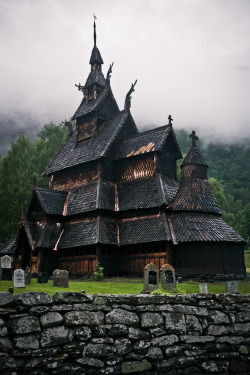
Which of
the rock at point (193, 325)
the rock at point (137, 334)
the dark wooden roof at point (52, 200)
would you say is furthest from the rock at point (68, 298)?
the dark wooden roof at point (52, 200)

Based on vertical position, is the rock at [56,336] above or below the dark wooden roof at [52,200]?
below

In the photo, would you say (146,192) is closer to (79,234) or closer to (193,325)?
(79,234)

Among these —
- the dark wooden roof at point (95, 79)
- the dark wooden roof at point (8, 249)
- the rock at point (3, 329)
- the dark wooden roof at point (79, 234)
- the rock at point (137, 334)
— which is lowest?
the rock at point (137, 334)

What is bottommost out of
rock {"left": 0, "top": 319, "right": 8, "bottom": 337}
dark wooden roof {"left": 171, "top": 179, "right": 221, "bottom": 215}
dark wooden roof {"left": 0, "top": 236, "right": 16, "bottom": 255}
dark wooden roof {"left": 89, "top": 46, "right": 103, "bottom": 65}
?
rock {"left": 0, "top": 319, "right": 8, "bottom": 337}

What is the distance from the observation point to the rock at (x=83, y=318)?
5.80m

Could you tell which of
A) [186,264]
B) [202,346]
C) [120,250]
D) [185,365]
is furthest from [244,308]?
[120,250]

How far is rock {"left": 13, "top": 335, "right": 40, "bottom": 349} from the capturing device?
535cm

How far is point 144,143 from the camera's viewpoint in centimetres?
2886

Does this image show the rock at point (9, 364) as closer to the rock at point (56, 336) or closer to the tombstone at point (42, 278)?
the rock at point (56, 336)

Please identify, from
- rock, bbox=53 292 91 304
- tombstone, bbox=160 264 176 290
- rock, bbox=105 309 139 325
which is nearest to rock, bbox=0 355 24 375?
rock, bbox=53 292 91 304

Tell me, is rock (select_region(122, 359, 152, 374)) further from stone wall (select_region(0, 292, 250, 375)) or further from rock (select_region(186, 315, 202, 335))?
rock (select_region(186, 315, 202, 335))

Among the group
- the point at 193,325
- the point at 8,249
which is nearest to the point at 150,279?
the point at 193,325

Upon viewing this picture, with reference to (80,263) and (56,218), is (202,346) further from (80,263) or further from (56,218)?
(56,218)

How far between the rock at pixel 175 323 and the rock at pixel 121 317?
26.5 inches
